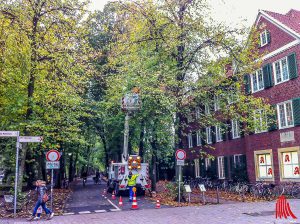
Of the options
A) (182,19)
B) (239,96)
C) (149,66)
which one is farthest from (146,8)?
(239,96)

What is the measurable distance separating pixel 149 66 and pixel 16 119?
9.82 m

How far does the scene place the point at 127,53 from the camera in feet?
73.2

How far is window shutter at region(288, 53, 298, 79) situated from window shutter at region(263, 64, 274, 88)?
6.44 ft

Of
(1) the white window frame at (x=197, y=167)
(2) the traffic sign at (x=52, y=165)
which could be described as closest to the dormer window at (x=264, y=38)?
(1) the white window frame at (x=197, y=167)

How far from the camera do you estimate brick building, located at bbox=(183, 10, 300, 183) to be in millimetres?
21734

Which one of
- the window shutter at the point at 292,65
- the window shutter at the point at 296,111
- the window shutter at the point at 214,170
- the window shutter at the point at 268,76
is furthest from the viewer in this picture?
the window shutter at the point at 214,170

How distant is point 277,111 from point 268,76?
261cm

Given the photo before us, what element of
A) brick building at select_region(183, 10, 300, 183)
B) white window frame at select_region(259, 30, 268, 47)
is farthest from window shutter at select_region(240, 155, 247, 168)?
white window frame at select_region(259, 30, 268, 47)

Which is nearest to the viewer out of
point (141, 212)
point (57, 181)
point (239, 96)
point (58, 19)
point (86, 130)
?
point (141, 212)

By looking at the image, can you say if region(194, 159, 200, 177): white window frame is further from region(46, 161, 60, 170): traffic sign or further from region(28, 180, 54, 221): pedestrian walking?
region(28, 180, 54, 221): pedestrian walking

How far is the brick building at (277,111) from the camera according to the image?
71.3ft

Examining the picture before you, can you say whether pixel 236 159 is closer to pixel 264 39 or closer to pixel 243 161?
pixel 243 161

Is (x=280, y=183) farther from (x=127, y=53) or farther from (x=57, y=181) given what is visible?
(x=57, y=181)

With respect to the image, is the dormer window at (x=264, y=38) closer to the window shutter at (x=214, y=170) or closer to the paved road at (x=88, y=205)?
the window shutter at (x=214, y=170)
